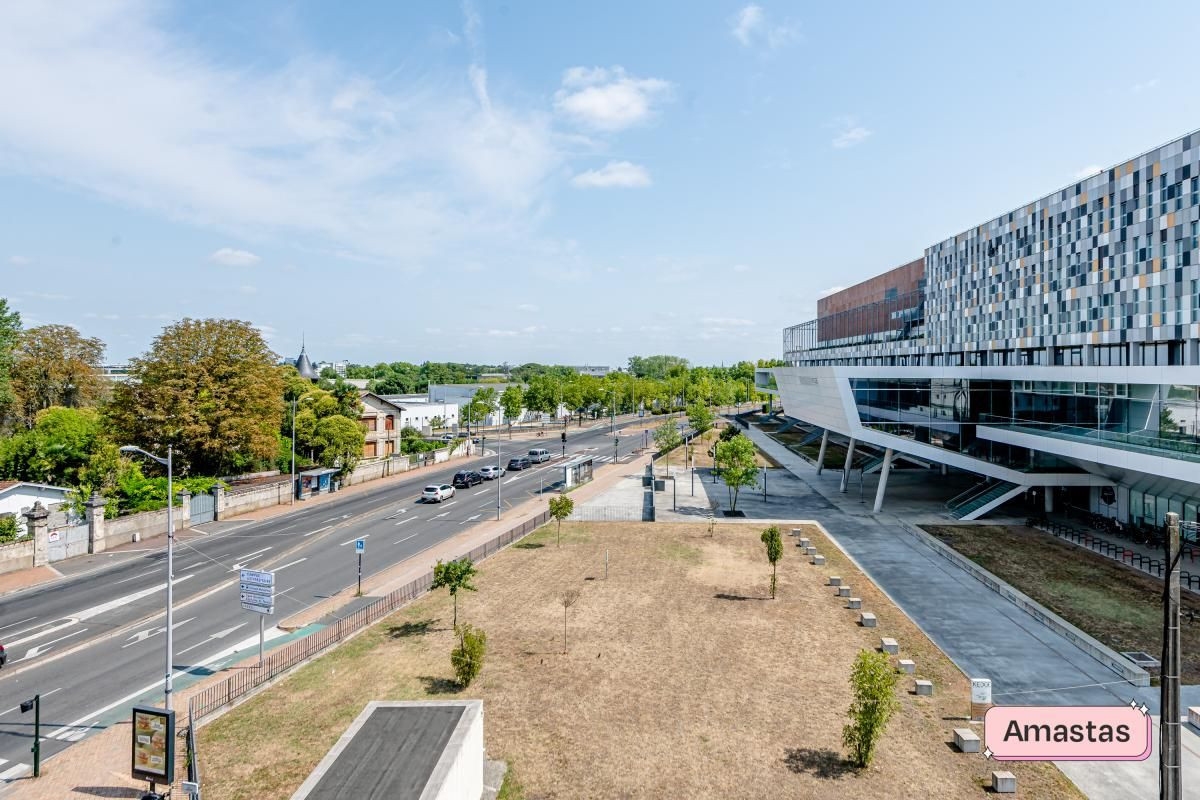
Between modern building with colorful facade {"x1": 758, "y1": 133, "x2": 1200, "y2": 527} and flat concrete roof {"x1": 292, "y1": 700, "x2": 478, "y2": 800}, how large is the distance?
104ft

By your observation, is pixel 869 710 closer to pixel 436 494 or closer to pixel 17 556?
pixel 17 556

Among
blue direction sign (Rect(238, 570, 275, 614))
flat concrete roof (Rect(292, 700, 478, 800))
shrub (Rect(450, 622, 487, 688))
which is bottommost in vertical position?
shrub (Rect(450, 622, 487, 688))

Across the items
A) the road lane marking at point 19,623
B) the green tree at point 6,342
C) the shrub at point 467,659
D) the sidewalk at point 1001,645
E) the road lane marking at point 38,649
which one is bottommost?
the road lane marking at point 38,649

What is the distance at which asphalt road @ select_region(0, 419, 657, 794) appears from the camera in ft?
64.8

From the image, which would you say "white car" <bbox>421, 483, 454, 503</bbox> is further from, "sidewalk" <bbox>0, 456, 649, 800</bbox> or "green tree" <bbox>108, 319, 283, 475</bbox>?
"sidewalk" <bbox>0, 456, 649, 800</bbox>

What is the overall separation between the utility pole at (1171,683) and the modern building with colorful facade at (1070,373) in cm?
2368

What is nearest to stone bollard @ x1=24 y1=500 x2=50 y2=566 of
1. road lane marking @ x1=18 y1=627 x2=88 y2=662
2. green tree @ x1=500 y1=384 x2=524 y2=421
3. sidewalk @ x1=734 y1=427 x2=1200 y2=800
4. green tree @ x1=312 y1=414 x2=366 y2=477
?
road lane marking @ x1=18 y1=627 x2=88 y2=662

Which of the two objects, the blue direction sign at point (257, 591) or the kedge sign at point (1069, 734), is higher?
the blue direction sign at point (257, 591)

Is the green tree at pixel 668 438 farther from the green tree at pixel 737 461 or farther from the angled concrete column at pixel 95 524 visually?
the angled concrete column at pixel 95 524

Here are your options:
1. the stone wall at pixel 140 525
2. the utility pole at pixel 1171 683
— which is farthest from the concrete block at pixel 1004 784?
the stone wall at pixel 140 525

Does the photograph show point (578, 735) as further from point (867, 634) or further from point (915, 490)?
point (915, 490)

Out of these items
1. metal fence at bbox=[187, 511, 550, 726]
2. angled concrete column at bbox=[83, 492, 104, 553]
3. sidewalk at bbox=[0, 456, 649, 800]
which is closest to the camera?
sidewalk at bbox=[0, 456, 649, 800]

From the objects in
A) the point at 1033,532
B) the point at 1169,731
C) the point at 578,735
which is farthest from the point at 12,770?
the point at 1033,532

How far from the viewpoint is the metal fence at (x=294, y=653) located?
1858 cm
